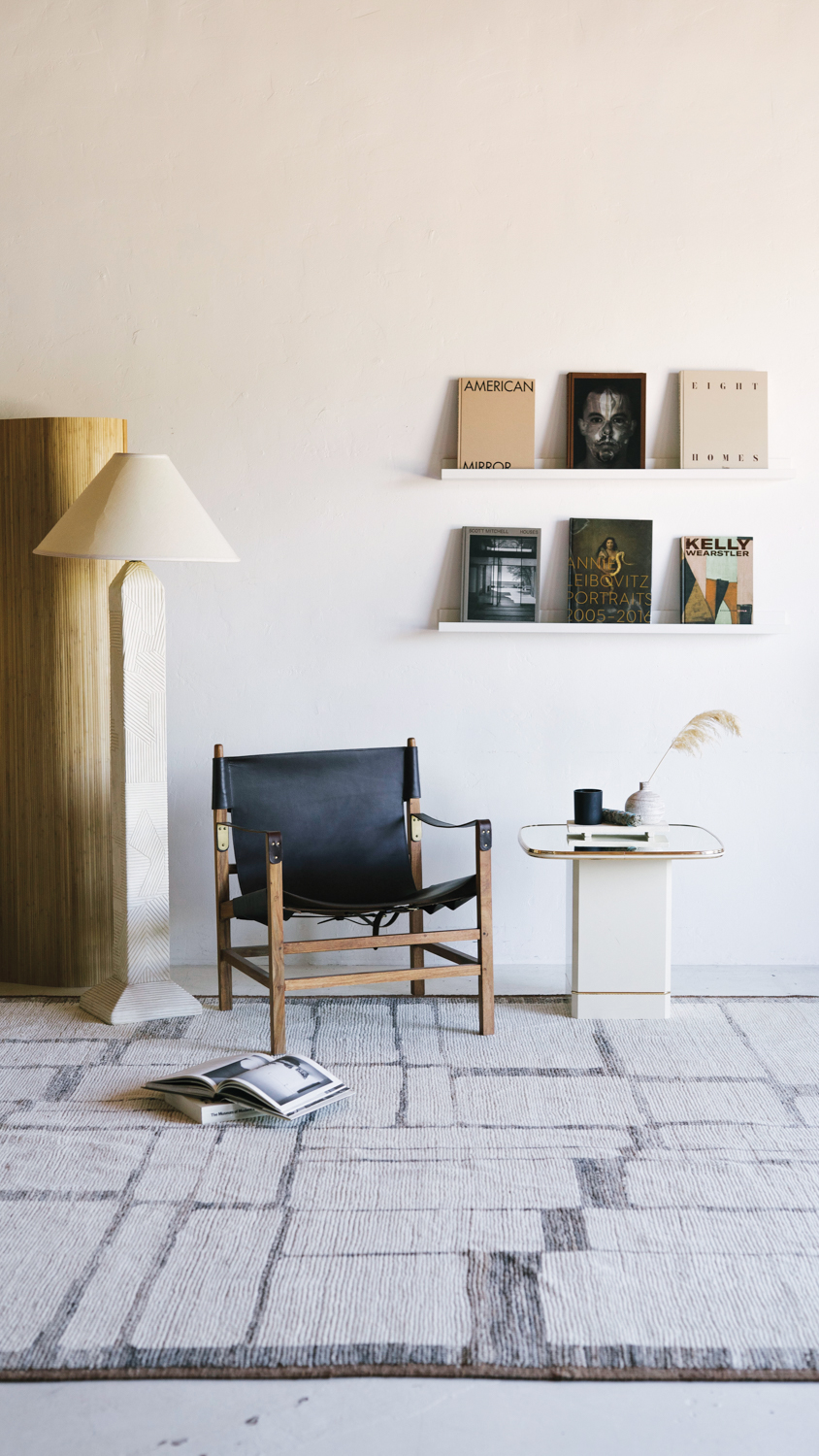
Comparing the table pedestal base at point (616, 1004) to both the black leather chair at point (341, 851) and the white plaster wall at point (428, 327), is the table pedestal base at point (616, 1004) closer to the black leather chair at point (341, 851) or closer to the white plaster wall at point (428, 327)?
the black leather chair at point (341, 851)

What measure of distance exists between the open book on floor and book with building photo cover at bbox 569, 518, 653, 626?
1714 mm

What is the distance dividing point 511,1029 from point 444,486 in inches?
67.2

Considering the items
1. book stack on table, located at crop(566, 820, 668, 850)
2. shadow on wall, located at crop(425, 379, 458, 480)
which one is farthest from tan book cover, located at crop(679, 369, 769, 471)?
book stack on table, located at crop(566, 820, 668, 850)

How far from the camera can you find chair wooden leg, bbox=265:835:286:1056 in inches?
115

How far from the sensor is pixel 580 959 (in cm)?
322

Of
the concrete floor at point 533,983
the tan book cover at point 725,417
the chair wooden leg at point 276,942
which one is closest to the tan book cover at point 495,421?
the tan book cover at point 725,417

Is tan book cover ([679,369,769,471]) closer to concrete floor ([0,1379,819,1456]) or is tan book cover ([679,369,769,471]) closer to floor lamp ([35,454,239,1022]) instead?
floor lamp ([35,454,239,1022])

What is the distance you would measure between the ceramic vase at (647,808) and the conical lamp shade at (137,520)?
1400mm

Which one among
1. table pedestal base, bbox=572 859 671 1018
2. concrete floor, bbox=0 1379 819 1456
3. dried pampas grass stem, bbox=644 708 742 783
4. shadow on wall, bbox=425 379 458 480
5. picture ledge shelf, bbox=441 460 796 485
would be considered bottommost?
concrete floor, bbox=0 1379 819 1456

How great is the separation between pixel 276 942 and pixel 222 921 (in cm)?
43

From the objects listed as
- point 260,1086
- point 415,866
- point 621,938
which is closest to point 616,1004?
point 621,938

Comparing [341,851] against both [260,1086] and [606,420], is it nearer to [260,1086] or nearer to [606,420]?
[260,1086]

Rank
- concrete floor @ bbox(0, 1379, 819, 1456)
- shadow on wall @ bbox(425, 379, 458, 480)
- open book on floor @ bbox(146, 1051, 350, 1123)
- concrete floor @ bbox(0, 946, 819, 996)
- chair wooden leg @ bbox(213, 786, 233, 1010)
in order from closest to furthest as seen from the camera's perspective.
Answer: concrete floor @ bbox(0, 1379, 819, 1456), open book on floor @ bbox(146, 1051, 350, 1123), chair wooden leg @ bbox(213, 786, 233, 1010), concrete floor @ bbox(0, 946, 819, 996), shadow on wall @ bbox(425, 379, 458, 480)

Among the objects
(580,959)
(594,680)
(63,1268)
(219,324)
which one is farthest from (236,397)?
(63,1268)
